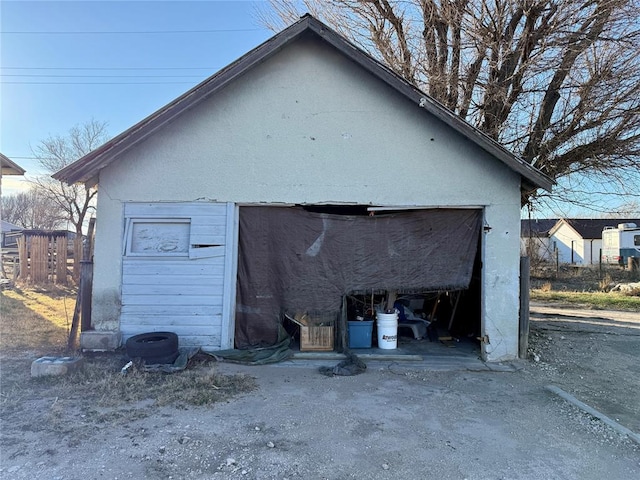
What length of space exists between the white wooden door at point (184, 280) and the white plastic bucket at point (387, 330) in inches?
104

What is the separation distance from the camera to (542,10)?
8273 mm

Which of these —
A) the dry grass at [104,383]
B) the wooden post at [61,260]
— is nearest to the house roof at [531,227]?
the dry grass at [104,383]

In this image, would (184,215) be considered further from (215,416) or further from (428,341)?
(428,341)

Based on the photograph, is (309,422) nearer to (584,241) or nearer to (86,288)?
(86,288)

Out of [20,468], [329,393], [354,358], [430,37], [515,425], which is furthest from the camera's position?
[430,37]

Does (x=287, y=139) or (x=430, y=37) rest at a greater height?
(x=430, y=37)

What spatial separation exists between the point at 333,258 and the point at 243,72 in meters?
3.35

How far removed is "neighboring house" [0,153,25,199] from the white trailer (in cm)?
2982

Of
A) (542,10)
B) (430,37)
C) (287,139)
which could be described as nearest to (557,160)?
(542,10)

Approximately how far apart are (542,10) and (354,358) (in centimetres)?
800

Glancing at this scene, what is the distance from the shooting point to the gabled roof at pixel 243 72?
6.12 meters

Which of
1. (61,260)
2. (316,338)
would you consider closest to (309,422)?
(316,338)

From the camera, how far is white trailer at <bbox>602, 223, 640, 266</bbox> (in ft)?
83.9

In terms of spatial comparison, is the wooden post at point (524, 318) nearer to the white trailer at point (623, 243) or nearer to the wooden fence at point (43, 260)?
the wooden fence at point (43, 260)
